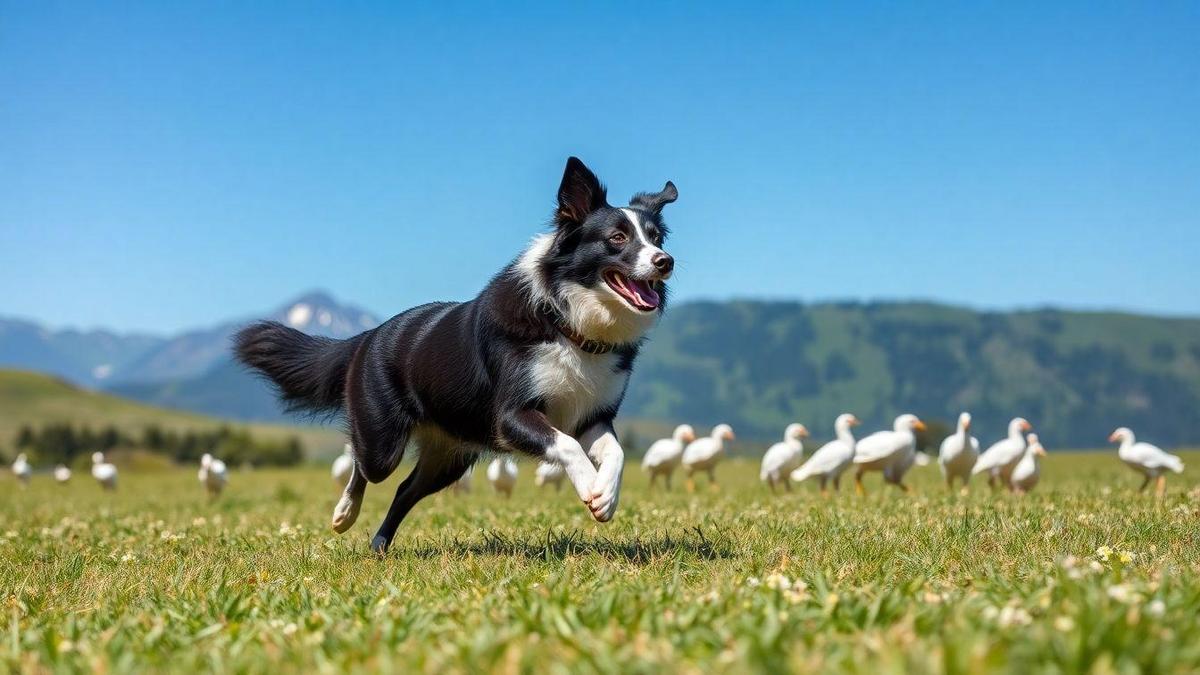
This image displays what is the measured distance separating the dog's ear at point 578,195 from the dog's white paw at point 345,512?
10.2ft

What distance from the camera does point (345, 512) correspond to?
899 cm

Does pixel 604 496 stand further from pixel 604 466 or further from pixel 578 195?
pixel 578 195

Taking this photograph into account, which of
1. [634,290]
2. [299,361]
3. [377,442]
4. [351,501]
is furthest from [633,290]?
[299,361]

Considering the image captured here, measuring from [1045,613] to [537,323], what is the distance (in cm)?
388

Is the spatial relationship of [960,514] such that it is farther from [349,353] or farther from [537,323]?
[349,353]

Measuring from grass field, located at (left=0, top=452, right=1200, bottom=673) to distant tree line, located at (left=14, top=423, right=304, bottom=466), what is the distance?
65.1 m

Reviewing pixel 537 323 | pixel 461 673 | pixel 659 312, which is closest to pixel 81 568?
pixel 537 323

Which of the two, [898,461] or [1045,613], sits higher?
[1045,613]

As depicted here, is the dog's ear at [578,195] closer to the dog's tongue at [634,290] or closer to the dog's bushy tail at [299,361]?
the dog's tongue at [634,290]

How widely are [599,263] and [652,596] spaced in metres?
2.73

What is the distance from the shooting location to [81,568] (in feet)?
26.6

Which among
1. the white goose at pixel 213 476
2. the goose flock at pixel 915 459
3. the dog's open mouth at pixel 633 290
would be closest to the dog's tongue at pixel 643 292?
the dog's open mouth at pixel 633 290

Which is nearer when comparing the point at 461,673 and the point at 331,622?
the point at 461,673

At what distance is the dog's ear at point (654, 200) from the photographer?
773cm
